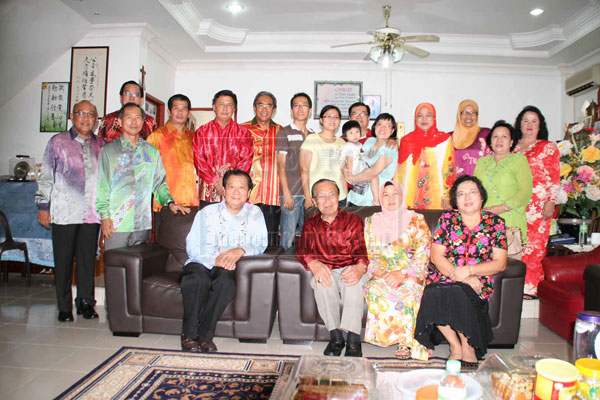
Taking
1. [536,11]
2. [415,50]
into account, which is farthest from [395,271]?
[536,11]

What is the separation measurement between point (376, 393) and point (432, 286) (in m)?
1.02

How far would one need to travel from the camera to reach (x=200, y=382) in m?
1.79

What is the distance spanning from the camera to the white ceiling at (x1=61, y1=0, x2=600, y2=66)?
13.7 feet

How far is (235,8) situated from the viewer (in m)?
4.37

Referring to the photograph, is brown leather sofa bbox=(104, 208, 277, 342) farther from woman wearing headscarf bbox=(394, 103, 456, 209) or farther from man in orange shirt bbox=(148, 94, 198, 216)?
woman wearing headscarf bbox=(394, 103, 456, 209)

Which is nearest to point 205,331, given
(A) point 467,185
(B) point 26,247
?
(A) point 467,185

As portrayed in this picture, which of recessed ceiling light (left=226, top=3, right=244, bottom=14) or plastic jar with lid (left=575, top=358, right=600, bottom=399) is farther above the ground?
recessed ceiling light (left=226, top=3, right=244, bottom=14)

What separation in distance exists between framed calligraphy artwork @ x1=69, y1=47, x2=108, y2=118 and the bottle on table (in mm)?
4564

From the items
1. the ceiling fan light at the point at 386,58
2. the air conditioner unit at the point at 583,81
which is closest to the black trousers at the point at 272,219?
the ceiling fan light at the point at 386,58

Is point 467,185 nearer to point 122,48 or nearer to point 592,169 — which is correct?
point 592,169

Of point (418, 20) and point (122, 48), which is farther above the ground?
point (418, 20)

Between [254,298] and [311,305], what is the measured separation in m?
0.34

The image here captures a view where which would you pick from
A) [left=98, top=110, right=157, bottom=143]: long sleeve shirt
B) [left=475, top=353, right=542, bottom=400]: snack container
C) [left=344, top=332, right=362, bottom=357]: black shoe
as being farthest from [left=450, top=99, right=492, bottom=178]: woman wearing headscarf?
[left=98, top=110, right=157, bottom=143]: long sleeve shirt

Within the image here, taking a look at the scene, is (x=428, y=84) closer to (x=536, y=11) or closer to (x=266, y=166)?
(x=536, y=11)
